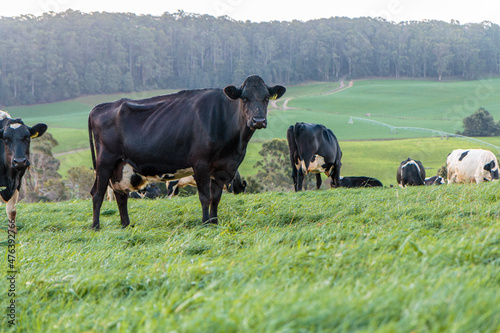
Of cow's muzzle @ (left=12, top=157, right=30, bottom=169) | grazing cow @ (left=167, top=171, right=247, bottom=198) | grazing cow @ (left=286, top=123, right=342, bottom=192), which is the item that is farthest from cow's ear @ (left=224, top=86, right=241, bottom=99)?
grazing cow @ (left=167, top=171, right=247, bottom=198)

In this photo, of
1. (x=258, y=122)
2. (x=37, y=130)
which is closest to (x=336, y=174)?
(x=258, y=122)

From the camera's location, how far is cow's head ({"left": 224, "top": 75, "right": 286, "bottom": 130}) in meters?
7.39

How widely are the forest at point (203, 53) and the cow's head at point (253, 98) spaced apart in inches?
4130

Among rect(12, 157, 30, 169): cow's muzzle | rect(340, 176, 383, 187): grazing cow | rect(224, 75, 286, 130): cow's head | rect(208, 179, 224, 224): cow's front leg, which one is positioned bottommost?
rect(340, 176, 383, 187): grazing cow

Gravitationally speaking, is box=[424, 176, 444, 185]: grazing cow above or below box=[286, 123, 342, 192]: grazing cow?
below

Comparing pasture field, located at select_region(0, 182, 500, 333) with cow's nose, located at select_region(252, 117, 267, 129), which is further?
cow's nose, located at select_region(252, 117, 267, 129)

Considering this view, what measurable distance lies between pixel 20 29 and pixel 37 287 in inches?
4996

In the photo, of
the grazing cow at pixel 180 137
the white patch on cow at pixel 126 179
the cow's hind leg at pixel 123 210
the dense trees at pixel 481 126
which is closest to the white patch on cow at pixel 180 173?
the grazing cow at pixel 180 137

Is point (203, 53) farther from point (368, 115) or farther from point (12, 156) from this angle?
point (12, 156)

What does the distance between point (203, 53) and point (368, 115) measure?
51.2 m

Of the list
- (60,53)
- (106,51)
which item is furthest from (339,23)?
(60,53)

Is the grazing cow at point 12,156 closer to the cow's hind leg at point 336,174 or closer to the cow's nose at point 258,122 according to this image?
the cow's nose at point 258,122

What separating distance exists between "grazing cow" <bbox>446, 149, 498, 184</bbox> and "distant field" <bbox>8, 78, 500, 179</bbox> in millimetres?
27416

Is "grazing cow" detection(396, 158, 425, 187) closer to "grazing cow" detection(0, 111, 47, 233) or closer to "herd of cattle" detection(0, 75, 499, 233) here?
"herd of cattle" detection(0, 75, 499, 233)
